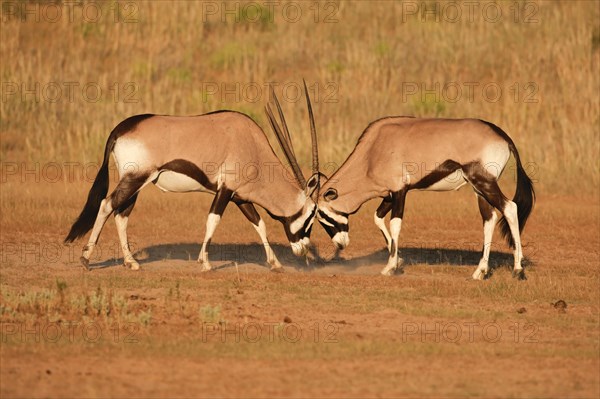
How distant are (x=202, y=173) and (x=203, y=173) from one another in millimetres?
12

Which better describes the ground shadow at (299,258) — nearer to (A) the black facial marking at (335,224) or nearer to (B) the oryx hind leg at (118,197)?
(A) the black facial marking at (335,224)

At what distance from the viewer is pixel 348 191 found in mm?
13883

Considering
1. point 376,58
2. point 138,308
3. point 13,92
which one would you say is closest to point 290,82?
point 376,58

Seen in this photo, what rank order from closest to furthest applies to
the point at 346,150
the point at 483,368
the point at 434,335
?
1. the point at 483,368
2. the point at 434,335
3. the point at 346,150

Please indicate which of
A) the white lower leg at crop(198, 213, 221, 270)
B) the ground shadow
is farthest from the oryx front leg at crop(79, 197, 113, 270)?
the white lower leg at crop(198, 213, 221, 270)

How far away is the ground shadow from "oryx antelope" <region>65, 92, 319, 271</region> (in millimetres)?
800

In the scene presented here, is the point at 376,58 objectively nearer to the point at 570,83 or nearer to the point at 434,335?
the point at 570,83

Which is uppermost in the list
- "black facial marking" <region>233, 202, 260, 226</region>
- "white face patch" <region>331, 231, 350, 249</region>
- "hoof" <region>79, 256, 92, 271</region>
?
"black facial marking" <region>233, 202, 260, 226</region>

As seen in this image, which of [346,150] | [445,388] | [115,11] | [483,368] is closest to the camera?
[445,388]

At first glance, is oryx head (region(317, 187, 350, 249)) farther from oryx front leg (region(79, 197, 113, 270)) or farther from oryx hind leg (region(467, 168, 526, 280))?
oryx front leg (region(79, 197, 113, 270))

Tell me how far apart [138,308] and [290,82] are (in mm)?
14490

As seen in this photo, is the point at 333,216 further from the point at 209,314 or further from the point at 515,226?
the point at 209,314

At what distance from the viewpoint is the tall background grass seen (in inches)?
850

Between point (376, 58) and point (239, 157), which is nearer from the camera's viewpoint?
point (239, 157)
